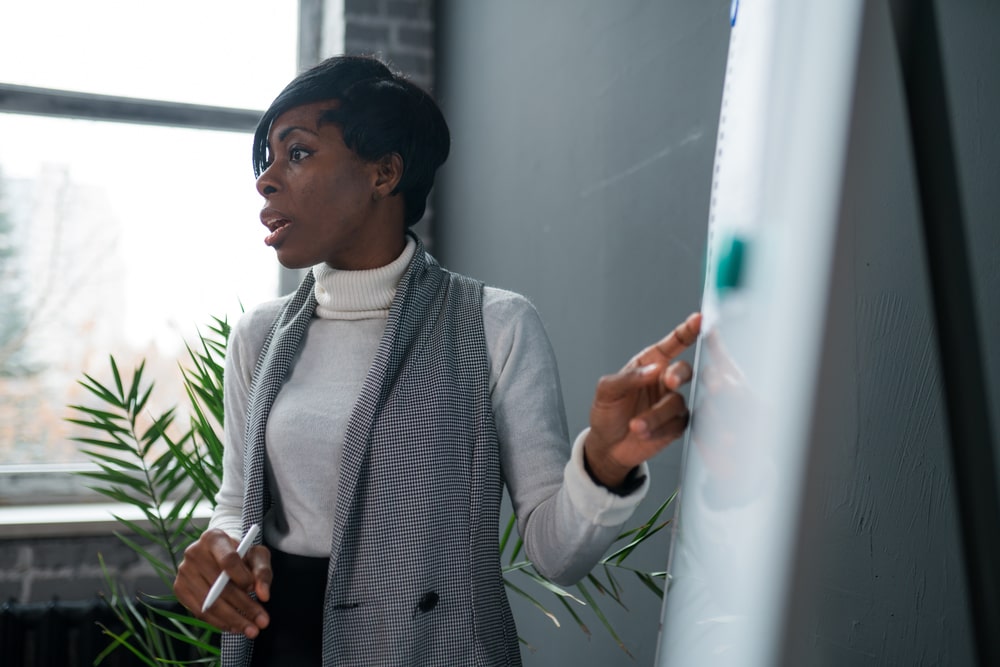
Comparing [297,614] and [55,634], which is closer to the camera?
[297,614]

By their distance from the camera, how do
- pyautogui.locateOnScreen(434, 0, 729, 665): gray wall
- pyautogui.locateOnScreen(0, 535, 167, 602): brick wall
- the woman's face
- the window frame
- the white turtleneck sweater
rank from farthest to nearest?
the window frame < pyautogui.locateOnScreen(0, 535, 167, 602): brick wall < pyautogui.locateOnScreen(434, 0, 729, 665): gray wall < the woman's face < the white turtleneck sweater

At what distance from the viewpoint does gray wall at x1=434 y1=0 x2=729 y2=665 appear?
1253 mm

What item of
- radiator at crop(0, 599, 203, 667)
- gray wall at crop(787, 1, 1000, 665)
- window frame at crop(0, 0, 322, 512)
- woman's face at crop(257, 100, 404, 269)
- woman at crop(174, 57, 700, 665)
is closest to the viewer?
gray wall at crop(787, 1, 1000, 665)

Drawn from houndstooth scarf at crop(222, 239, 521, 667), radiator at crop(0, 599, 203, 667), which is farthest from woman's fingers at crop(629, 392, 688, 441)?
radiator at crop(0, 599, 203, 667)

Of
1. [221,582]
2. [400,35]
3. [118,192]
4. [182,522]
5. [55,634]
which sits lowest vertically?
[55,634]

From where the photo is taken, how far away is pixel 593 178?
1.58 metres

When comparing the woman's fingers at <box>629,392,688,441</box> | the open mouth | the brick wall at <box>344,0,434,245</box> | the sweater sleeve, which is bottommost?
the sweater sleeve

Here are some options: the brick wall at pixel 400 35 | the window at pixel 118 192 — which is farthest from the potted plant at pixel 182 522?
the brick wall at pixel 400 35

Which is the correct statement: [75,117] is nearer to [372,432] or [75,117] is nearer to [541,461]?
[372,432]

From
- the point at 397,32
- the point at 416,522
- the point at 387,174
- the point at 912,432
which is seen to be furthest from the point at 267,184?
the point at 397,32

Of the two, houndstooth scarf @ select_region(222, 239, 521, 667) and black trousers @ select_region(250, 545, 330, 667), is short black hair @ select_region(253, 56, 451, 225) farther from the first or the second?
black trousers @ select_region(250, 545, 330, 667)

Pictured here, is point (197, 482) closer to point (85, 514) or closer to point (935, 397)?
point (85, 514)

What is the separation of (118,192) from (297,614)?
6.76 feet

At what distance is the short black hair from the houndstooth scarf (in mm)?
269
